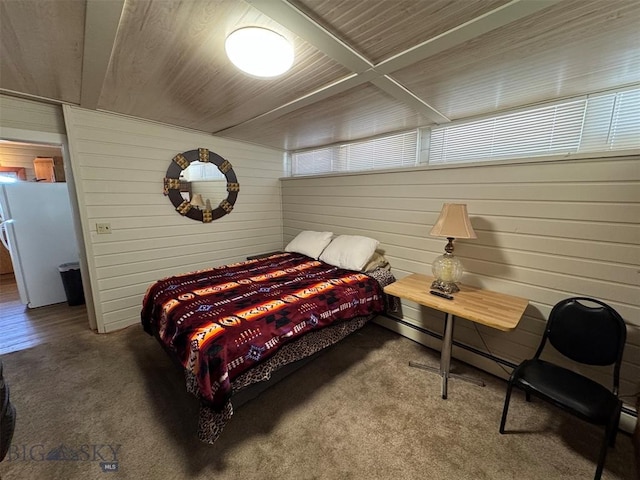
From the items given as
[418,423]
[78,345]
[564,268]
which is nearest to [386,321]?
[418,423]

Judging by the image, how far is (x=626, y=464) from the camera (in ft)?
4.61

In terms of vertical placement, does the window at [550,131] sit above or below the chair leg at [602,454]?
above

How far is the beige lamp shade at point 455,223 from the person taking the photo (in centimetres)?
188

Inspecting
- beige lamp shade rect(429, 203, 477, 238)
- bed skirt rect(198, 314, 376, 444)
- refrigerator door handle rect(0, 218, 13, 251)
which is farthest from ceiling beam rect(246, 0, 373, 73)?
refrigerator door handle rect(0, 218, 13, 251)

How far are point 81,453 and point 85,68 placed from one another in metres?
2.38

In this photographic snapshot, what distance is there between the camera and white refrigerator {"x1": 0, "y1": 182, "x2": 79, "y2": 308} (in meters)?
3.19

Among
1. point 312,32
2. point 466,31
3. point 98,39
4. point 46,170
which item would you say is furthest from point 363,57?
point 46,170

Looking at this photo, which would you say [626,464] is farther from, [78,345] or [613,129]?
[78,345]

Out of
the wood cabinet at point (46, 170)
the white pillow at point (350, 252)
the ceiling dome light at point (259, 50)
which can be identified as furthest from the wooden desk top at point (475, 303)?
the wood cabinet at point (46, 170)

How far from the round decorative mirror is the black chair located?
342 centimetres

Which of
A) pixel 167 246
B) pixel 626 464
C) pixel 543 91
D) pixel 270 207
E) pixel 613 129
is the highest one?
pixel 543 91

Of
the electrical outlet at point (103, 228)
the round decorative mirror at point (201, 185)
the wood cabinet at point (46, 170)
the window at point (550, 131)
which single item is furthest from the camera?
the wood cabinet at point (46, 170)

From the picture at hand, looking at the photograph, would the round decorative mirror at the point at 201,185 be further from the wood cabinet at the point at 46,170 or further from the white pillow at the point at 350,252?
the wood cabinet at the point at 46,170

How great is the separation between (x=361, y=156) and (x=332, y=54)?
196 centimetres
